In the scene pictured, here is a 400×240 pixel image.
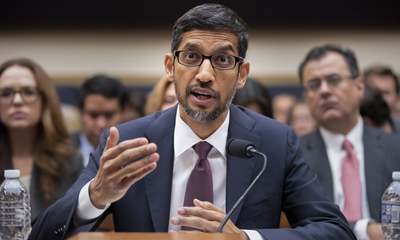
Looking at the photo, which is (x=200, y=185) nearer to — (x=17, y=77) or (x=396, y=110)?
(x=17, y=77)

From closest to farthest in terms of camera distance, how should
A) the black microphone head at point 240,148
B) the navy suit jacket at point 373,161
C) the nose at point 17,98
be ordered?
the black microphone head at point 240,148 < the navy suit jacket at point 373,161 < the nose at point 17,98

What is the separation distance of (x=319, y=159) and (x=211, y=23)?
179 centimetres

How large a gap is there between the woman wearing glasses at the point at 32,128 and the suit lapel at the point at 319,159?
1.33m

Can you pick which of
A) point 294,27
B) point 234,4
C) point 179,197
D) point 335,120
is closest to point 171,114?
point 179,197

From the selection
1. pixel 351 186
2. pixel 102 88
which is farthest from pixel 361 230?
pixel 102 88

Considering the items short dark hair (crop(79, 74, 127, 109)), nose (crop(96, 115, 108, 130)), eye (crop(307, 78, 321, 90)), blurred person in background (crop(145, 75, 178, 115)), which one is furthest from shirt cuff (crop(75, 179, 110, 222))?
short dark hair (crop(79, 74, 127, 109))

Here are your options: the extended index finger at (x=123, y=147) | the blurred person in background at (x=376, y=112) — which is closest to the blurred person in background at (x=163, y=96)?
the blurred person in background at (x=376, y=112)

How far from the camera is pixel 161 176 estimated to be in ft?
9.80

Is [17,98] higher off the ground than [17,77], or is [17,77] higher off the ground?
[17,77]

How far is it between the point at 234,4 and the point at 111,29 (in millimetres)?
1671

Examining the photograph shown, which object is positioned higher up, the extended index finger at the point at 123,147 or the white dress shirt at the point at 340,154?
the extended index finger at the point at 123,147

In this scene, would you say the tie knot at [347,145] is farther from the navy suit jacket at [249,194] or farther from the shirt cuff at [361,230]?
the navy suit jacket at [249,194]

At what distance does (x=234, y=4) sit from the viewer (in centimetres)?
937

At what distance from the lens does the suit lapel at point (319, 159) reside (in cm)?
442
